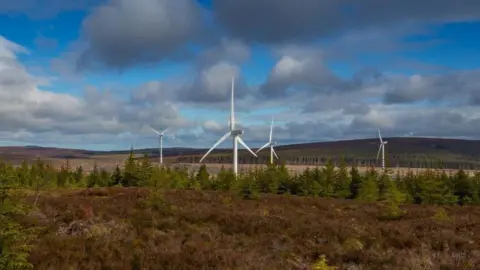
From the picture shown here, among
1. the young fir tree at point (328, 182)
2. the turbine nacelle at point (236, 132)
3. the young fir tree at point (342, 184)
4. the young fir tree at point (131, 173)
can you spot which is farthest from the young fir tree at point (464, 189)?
the young fir tree at point (131, 173)

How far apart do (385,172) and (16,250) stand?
188 ft

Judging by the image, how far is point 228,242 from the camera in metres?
15.8

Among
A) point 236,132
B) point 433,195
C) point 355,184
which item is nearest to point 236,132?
point 236,132

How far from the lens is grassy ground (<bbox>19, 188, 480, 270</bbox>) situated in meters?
12.4

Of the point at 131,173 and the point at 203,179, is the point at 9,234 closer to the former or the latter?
the point at 131,173

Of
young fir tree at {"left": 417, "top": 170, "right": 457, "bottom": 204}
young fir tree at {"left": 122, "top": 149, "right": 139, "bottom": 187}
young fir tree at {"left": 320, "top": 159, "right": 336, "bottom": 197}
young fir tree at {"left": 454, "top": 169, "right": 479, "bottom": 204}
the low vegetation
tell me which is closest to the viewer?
the low vegetation

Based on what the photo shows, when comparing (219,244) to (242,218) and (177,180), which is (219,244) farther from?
(177,180)

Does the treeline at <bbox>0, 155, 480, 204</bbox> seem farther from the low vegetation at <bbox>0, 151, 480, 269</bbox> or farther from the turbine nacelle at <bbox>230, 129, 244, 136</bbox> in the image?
the low vegetation at <bbox>0, 151, 480, 269</bbox>

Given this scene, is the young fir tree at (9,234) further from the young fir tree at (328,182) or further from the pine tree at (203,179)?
the pine tree at (203,179)

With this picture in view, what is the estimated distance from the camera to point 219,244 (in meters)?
15.1

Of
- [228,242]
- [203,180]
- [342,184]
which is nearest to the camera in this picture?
[228,242]

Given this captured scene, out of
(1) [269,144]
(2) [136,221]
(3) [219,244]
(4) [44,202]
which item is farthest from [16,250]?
(1) [269,144]

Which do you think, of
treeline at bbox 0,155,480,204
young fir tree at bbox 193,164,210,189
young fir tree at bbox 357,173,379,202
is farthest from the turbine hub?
young fir tree at bbox 357,173,379,202

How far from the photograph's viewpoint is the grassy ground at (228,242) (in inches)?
488
